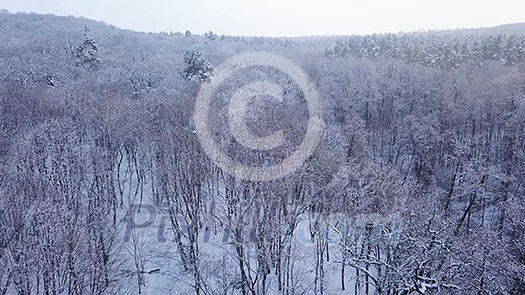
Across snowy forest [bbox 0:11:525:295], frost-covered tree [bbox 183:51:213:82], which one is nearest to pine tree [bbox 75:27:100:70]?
snowy forest [bbox 0:11:525:295]

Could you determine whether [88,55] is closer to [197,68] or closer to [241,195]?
[197,68]

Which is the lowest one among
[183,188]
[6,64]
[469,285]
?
[469,285]

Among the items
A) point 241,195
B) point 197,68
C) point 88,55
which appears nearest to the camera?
point 241,195

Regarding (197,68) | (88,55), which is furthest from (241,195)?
(88,55)

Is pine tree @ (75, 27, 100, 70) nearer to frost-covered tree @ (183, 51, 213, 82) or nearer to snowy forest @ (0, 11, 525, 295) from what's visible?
snowy forest @ (0, 11, 525, 295)

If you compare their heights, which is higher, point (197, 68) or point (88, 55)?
point (88, 55)

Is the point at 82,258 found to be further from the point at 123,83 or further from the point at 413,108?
the point at 413,108

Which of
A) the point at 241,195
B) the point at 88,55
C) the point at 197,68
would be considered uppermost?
the point at 88,55

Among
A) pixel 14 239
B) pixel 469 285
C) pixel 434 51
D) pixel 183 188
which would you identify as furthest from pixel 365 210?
pixel 434 51

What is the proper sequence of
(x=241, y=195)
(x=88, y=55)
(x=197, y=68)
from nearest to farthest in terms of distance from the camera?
1. (x=241, y=195)
2. (x=197, y=68)
3. (x=88, y=55)
